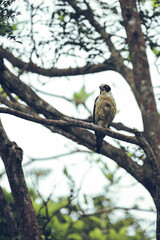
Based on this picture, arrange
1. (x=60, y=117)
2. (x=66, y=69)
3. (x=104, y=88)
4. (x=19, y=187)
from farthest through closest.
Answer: (x=104, y=88) → (x=66, y=69) → (x=60, y=117) → (x=19, y=187)

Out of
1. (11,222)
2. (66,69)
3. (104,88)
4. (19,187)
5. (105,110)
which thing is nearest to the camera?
(11,222)

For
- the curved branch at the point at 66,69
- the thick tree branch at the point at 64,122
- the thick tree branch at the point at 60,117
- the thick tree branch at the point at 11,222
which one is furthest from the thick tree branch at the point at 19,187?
the curved branch at the point at 66,69

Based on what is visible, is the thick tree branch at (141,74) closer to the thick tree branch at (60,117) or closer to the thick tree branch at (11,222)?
the thick tree branch at (60,117)

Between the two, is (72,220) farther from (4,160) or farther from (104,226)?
(4,160)

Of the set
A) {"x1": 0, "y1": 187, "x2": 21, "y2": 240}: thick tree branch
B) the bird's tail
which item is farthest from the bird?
{"x1": 0, "y1": 187, "x2": 21, "y2": 240}: thick tree branch

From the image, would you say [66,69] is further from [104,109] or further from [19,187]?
[19,187]

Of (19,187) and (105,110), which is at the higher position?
(105,110)

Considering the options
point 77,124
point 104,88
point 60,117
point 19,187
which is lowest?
point 19,187

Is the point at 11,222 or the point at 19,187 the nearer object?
the point at 11,222

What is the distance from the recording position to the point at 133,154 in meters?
5.27

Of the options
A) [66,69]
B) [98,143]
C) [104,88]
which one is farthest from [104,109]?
[98,143]

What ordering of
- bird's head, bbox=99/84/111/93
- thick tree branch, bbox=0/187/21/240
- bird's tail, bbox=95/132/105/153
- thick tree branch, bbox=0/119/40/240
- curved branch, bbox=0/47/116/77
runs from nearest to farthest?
thick tree branch, bbox=0/187/21/240, thick tree branch, bbox=0/119/40/240, bird's tail, bbox=95/132/105/153, curved branch, bbox=0/47/116/77, bird's head, bbox=99/84/111/93

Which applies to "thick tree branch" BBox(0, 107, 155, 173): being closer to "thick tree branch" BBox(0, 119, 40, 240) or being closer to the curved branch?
"thick tree branch" BBox(0, 119, 40, 240)

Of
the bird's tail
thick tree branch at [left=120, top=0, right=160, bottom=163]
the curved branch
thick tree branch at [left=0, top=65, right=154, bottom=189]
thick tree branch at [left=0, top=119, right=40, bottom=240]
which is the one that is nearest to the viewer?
thick tree branch at [left=0, top=119, right=40, bottom=240]
